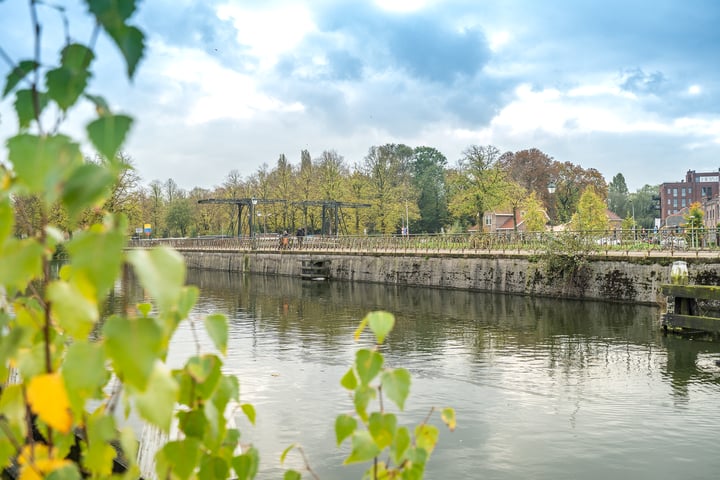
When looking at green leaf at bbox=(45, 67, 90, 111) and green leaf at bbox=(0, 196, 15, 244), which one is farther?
green leaf at bbox=(45, 67, 90, 111)

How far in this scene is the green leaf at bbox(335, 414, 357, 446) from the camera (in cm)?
194

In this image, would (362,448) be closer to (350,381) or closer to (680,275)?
(350,381)

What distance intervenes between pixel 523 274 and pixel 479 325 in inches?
424

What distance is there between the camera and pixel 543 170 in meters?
86.6

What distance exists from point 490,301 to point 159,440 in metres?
25.7

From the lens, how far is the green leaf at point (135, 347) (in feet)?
3.36

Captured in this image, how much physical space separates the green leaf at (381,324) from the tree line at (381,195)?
40.1 meters

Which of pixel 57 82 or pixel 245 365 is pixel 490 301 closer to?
pixel 245 365

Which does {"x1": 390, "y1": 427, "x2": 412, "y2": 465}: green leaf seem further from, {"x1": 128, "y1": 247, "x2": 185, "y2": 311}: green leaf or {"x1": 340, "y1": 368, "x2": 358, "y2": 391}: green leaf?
{"x1": 128, "y1": 247, "x2": 185, "y2": 311}: green leaf

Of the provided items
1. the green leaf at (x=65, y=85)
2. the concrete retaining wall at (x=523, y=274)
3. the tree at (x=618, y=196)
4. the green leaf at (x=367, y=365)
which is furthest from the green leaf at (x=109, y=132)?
the tree at (x=618, y=196)

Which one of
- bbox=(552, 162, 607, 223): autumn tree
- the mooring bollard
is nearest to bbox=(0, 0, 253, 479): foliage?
the mooring bollard

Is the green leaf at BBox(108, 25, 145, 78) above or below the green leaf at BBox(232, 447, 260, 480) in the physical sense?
above

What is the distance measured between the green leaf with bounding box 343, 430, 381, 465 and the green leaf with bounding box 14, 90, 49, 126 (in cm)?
129

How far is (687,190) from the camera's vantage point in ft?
412
